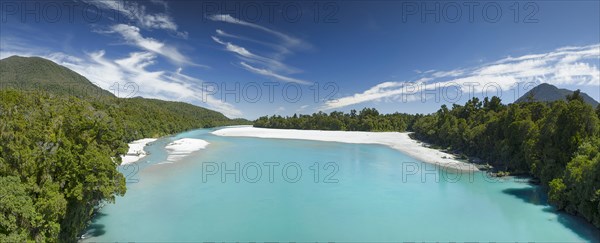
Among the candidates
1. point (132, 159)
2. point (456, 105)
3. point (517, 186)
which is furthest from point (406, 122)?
point (132, 159)

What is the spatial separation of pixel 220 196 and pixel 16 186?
54.0ft

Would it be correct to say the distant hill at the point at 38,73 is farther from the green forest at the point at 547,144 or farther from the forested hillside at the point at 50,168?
the green forest at the point at 547,144

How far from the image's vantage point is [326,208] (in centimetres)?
2431

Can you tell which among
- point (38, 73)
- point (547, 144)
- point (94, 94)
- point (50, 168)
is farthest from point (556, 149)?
point (38, 73)

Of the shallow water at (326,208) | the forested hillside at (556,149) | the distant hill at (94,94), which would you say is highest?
the distant hill at (94,94)

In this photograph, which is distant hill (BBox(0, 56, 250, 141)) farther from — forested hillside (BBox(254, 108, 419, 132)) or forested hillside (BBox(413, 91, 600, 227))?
forested hillside (BBox(413, 91, 600, 227))

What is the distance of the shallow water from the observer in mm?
19203

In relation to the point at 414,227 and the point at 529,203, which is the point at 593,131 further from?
the point at 414,227

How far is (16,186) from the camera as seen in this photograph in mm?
11273

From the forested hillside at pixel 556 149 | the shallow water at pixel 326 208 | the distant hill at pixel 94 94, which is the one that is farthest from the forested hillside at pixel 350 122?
the shallow water at pixel 326 208

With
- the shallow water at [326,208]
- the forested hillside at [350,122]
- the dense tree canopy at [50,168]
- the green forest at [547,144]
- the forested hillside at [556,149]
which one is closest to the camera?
the dense tree canopy at [50,168]

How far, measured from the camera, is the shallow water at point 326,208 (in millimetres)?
19203

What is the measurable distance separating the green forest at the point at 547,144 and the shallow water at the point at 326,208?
2.03 metres

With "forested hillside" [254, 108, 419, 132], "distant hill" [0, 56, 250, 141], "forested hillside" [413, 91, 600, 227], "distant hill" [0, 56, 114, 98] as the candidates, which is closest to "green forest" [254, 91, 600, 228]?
"forested hillside" [413, 91, 600, 227]
